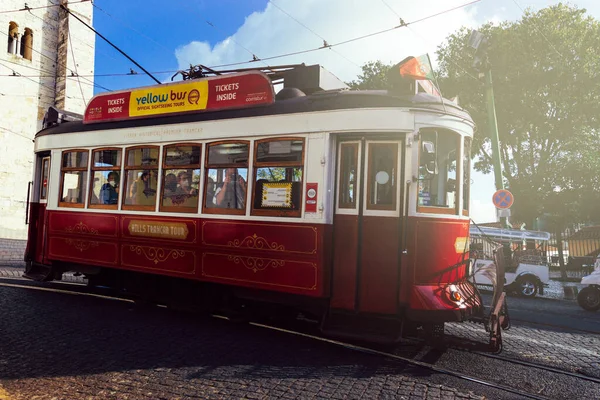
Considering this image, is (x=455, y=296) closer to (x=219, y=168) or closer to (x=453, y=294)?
(x=453, y=294)

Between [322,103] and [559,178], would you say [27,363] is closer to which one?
[322,103]

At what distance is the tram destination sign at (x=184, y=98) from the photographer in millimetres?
7004

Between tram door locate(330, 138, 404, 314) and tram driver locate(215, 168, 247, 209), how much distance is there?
1337 mm

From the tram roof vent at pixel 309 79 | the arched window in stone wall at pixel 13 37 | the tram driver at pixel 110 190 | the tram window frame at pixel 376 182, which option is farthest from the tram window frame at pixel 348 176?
the arched window in stone wall at pixel 13 37

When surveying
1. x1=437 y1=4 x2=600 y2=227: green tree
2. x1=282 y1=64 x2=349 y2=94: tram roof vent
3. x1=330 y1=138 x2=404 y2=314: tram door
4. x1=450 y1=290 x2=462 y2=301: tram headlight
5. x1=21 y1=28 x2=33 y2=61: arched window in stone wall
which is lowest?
x1=450 y1=290 x2=462 y2=301: tram headlight

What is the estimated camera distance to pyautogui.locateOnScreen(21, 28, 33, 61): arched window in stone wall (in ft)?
101

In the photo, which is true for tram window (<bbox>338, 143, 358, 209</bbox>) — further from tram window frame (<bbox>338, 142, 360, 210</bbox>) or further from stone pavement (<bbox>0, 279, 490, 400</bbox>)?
stone pavement (<bbox>0, 279, 490, 400</bbox>)

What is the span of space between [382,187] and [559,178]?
2041 centimetres

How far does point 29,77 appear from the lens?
101 ft

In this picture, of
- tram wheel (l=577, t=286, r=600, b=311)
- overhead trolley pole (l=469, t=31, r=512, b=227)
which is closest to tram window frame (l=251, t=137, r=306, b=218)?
tram wheel (l=577, t=286, r=600, b=311)

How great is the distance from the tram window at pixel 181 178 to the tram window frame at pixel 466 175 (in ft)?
11.7

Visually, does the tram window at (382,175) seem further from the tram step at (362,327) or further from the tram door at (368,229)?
the tram step at (362,327)

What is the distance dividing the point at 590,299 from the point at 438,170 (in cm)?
703

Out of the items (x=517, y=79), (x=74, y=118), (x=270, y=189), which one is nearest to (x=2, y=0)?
(x=74, y=118)
